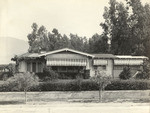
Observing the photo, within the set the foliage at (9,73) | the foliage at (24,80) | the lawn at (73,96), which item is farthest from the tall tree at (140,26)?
the foliage at (24,80)

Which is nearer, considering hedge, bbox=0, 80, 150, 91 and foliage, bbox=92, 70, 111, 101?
foliage, bbox=92, 70, 111, 101

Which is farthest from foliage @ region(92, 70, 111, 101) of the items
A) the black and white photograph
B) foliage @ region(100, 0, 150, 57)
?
foliage @ region(100, 0, 150, 57)

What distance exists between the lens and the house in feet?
145

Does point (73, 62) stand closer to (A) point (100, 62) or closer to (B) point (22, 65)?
(A) point (100, 62)

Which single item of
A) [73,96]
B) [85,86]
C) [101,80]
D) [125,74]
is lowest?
[73,96]

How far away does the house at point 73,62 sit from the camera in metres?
44.1

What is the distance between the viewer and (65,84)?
118 ft

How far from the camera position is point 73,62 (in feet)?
145

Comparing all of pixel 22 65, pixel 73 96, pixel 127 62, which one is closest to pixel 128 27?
pixel 127 62

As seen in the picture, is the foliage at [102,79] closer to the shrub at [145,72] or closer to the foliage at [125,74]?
the shrub at [145,72]

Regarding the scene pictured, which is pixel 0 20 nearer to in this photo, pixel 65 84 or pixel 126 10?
pixel 65 84

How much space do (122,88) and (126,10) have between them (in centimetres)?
2830

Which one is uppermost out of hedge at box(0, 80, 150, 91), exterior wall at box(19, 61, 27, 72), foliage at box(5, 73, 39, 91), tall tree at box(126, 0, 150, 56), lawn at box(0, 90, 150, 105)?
tall tree at box(126, 0, 150, 56)

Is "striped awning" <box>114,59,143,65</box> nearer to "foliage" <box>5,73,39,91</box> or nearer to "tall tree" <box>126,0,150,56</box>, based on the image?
"tall tree" <box>126,0,150,56</box>
